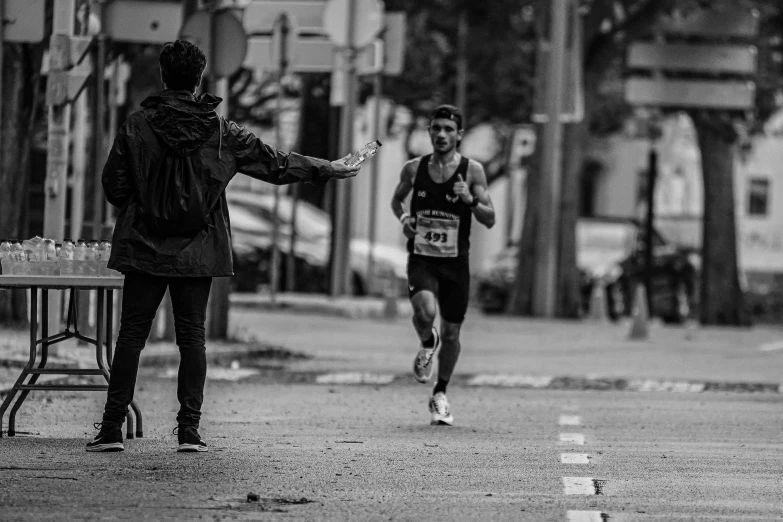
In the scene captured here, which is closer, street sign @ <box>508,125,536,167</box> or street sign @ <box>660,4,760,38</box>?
street sign @ <box>660,4,760,38</box>

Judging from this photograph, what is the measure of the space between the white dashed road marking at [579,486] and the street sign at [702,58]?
71.4ft

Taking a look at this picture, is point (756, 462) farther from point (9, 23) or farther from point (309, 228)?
point (309, 228)

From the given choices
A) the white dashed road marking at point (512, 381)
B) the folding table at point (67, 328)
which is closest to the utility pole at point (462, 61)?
the white dashed road marking at point (512, 381)

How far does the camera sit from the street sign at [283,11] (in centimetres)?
2764

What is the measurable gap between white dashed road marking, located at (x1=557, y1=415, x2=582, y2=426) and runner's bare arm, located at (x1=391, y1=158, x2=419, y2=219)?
5.39ft

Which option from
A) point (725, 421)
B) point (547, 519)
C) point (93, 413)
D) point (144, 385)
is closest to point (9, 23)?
point (144, 385)

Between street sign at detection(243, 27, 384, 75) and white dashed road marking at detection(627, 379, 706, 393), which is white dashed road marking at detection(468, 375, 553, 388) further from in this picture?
street sign at detection(243, 27, 384, 75)

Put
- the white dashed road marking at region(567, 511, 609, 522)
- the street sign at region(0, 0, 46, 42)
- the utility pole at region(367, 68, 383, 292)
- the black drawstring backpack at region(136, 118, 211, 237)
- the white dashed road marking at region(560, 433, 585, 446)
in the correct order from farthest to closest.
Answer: the utility pole at region(367, 68, 383, 292) → the street sign at region(0, 0, 46, 42) → the white dashed road marking at region(560, 433, 585, 446) → the black drawstring backpack at region(136, 118, 211, 237) → the white dashed road marking at region(567, 511, 609, 522)

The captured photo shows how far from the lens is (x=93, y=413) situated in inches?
517

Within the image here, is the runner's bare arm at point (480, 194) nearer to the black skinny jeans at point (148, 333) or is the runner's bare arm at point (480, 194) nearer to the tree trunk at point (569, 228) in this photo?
the black skinny jeans at point (148, 333)

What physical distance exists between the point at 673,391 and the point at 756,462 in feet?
20.1

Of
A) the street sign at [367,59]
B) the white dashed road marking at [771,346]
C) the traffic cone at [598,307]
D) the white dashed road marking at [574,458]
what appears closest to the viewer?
the white dashed road marking at [574,458]

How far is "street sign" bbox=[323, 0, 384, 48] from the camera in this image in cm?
2598

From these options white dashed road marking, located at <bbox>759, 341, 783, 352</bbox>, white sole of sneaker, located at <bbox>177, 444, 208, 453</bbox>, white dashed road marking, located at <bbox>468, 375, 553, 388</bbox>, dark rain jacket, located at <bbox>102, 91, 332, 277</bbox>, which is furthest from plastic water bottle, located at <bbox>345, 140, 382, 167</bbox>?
white dashed road marking, located at <bbox>759, 341, 783, 352</bbox>
